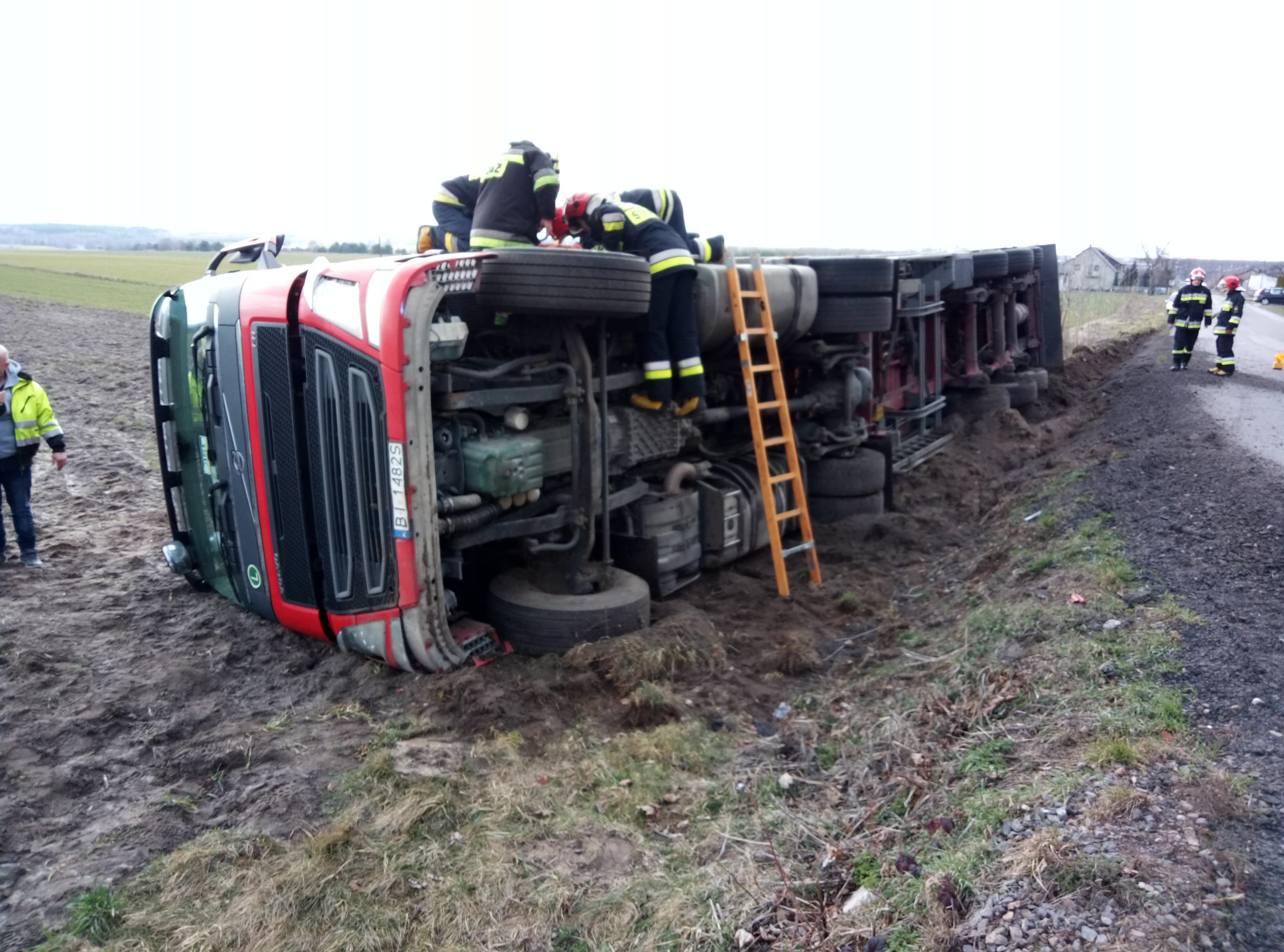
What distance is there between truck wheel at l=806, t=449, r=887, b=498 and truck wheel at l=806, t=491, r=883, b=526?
0.09 feet

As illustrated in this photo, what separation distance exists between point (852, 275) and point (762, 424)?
4.59 feet

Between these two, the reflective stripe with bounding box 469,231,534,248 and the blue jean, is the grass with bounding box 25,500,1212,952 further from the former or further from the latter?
the blue jean

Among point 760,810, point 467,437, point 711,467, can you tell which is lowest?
point 760,810

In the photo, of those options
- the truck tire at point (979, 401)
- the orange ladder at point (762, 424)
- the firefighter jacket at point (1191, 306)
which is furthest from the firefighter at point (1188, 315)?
the orange ladder at point (762, 424)

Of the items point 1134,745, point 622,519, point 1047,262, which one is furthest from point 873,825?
point 1047,262

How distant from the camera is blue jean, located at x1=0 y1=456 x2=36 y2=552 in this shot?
6234 mm

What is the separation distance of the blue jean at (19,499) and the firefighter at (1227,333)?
13.8m

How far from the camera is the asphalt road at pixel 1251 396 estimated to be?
28.1 ft

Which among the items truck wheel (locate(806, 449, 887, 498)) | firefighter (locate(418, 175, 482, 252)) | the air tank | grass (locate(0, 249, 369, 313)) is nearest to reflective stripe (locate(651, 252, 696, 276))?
the air tank

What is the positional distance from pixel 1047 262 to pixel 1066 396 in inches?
87.8

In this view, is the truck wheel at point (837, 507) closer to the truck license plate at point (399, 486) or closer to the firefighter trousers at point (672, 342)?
the firefighter trousers at point (672, 342)

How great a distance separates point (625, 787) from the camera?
368 centimetres

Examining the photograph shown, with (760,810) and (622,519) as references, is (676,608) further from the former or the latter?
(760,810)

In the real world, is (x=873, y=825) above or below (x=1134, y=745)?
below
